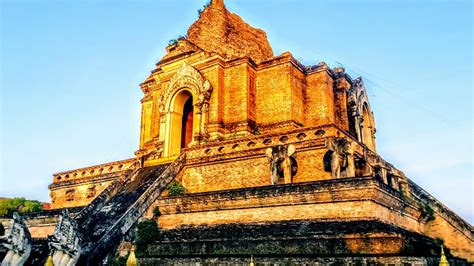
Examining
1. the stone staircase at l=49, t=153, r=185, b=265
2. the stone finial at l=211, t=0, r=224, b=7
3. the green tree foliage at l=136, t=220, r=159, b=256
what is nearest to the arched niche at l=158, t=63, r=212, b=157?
the stone staircase at l=49, t=153, r=185, b=265

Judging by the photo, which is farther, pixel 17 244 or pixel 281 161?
pixel 281 161

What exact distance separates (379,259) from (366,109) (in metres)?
16.6

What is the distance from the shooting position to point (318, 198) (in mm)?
11633

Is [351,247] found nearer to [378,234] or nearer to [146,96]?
[378,234]

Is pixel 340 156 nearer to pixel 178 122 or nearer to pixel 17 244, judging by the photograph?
pixel 17 244

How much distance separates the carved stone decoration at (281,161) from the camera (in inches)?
583

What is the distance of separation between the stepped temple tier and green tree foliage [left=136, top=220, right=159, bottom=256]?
0.16ft

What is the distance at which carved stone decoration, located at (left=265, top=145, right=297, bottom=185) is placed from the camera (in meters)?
14.8

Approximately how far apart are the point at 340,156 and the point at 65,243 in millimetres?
8821

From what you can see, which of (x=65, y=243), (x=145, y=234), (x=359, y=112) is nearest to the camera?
(x=65, y=243)

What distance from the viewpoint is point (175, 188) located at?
1617 cm

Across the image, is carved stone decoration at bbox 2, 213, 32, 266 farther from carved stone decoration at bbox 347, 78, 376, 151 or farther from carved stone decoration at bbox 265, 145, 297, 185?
carved stone decoration at bbox 347, 78, 376, 151

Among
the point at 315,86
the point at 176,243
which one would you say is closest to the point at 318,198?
the point at 176,243

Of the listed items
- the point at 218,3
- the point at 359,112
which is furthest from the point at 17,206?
the point at 359,112
